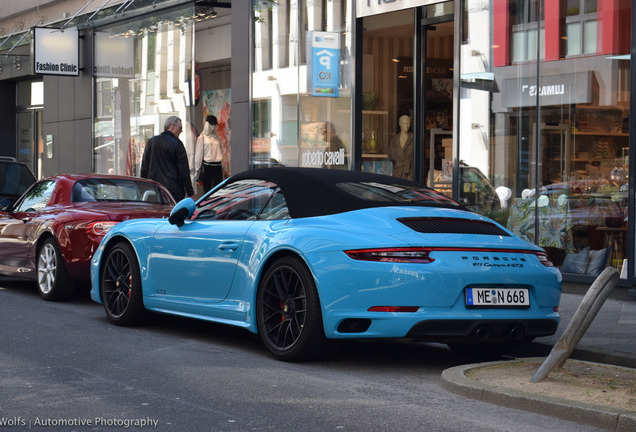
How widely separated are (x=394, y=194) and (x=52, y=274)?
15.6ft

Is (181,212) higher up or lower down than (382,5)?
lower down

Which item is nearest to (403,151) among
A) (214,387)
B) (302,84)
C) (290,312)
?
(302,84)

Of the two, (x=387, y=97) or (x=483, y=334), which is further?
(x=387, y=97)

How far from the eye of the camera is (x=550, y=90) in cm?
1255

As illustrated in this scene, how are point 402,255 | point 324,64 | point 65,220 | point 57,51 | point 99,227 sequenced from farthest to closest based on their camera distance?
point 57,51
point 324,64
point 65,220
point 99,227
point 402,255

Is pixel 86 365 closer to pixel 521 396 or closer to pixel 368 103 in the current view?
pixel 521 396

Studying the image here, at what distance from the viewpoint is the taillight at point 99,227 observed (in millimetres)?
10516

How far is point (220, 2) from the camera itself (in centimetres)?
1938

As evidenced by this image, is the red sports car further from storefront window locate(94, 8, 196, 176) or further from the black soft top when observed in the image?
storefront window locate(94, 8, 196, 176)

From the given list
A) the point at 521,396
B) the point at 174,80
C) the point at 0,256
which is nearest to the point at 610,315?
the point at 521,396

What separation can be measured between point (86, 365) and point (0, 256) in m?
5.85

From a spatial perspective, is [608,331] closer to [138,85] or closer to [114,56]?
[138,85]

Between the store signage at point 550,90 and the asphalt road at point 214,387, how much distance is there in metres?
5.07

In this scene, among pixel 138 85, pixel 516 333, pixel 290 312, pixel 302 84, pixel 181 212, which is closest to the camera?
pixel 516 333
